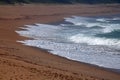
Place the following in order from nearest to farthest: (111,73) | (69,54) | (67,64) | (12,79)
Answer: (12,79), (111,73), (67,64), (69,54)

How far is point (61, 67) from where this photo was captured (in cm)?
1431

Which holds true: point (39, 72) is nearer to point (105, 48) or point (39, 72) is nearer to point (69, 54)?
point (69, 54)

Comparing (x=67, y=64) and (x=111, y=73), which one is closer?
(x=111, y=73)

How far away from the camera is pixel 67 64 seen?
15.1 meters

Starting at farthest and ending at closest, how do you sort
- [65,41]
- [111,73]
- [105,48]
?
[65,41] < [105,48] < [111,73]

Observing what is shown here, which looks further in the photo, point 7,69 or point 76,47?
point 76,47

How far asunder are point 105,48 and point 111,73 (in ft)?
17.4

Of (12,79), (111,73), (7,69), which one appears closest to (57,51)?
(111,73)

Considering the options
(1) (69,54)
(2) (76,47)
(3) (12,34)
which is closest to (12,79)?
(1) (69,54)

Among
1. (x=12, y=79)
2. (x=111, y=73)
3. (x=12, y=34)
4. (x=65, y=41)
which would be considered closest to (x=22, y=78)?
(x=12, y=79)

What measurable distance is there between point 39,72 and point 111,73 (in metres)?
3.11

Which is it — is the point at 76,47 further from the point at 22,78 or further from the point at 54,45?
the point at 22,78

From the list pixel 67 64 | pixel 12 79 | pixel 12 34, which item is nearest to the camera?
pixel 12 79

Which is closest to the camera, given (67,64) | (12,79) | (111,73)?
(12,79)
